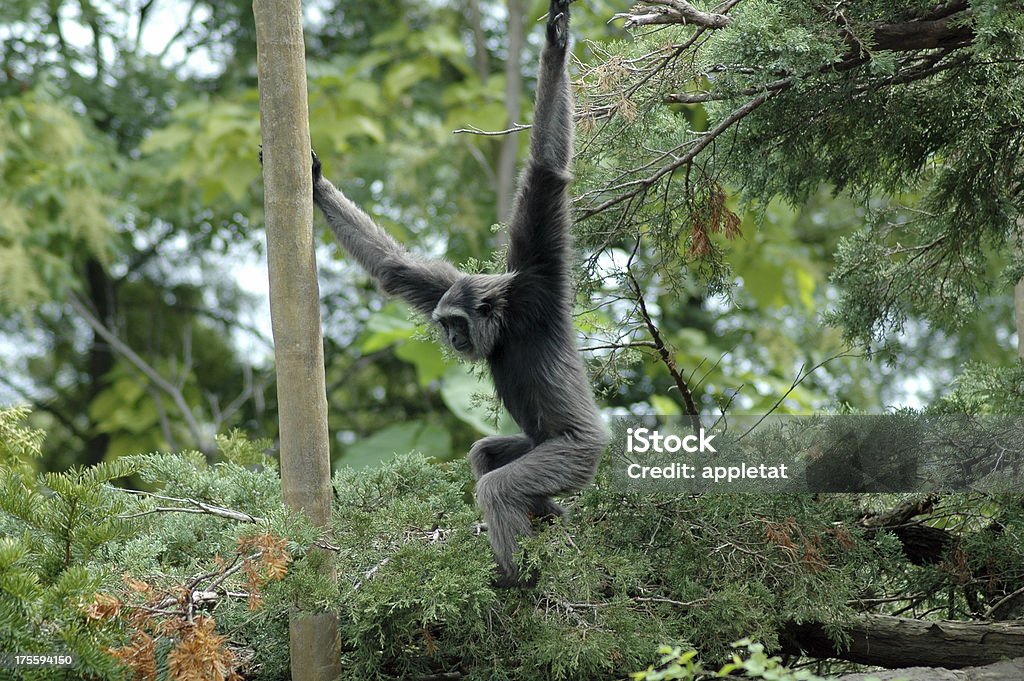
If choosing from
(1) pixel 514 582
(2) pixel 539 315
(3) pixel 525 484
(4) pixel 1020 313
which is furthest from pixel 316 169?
(4) pixel 1020 313

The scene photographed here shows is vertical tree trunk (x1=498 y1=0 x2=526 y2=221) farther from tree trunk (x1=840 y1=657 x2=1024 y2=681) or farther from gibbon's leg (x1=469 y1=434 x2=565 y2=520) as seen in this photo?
tree trunk (x1=840 y1=657 x2=1024 y2=681)

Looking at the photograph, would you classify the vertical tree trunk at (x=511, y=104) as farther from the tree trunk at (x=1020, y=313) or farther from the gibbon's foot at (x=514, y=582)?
the gibbon's foot at (x=514, y=582)

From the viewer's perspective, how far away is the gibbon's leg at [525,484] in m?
4.69

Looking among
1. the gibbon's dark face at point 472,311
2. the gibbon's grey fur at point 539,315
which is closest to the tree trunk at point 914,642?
the gibbon's grey fur at point 539,315

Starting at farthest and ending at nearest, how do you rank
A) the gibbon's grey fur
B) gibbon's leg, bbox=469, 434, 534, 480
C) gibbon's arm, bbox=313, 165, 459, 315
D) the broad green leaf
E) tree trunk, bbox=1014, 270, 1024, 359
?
the broad green leaf, tree trunk, bbox=1014, 270, 1024, 359, gibbon's leg, bbox=469, 434, 534, 480, gibbon's arm, bbox=313, 165, 459, 315, the gibbon's grey fur

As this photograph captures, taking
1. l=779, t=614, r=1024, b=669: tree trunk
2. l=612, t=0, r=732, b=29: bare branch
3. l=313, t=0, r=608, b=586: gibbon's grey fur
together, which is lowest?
l=779, t=614, r=1024, b=669: tree trunk

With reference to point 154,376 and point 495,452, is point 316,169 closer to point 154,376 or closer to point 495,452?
point 495,452

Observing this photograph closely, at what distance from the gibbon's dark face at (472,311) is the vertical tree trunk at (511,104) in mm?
6288

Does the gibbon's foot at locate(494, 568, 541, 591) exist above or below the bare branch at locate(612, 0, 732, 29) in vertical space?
below

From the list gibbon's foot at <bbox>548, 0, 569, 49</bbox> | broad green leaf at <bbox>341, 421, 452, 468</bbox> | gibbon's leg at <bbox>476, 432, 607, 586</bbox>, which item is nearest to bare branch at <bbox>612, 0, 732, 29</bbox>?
gibbon's foot at <bbox>548, 0, 569, 49</bbox>

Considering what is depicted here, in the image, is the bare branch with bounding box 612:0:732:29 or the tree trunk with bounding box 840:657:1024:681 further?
the bare branch with bounding box 612:0:732:29

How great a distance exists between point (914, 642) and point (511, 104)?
834 cm

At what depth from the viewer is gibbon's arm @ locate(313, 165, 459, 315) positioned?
5.62 m

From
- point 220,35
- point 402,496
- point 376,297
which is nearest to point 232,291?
point 376,297
